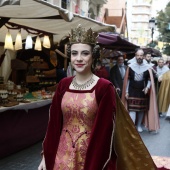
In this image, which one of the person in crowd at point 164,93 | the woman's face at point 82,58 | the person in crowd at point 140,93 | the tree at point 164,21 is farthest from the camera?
the tree at point 164,21

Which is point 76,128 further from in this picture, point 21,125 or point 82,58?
point 21,125

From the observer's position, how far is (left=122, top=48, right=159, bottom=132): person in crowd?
7668 mm

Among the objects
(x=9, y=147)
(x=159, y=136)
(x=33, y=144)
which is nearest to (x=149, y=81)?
(x=159, y=136)

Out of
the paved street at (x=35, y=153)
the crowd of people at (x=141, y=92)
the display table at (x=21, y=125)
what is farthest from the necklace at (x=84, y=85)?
the crowd of people at (x=141, y=92)

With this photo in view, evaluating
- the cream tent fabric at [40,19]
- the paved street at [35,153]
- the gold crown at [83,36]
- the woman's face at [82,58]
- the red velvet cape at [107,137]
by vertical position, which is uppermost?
the cream tent fabric at [40,19]

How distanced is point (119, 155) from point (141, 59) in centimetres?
481

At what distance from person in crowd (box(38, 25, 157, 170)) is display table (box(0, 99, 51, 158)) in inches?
118

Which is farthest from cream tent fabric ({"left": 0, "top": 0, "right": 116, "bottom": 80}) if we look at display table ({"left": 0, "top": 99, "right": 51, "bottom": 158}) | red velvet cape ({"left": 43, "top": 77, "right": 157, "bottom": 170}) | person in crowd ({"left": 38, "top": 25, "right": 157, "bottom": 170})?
red velvet cape ({"left": 43, "top": 77, "right": 157, "bottom": 170})

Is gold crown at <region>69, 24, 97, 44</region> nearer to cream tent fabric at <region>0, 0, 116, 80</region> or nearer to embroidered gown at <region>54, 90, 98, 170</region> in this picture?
embroidered gown at <region>54, 90, 98, 170</region>

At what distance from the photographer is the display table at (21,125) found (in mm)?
5781

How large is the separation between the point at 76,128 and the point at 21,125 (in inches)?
146

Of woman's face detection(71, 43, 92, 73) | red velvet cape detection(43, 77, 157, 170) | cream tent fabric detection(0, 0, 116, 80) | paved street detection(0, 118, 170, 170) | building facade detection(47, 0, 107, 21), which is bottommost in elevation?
paved street detection(0, 118, 170, 170)

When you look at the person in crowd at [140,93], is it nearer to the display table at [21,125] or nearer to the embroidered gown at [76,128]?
the display table at [21,125]

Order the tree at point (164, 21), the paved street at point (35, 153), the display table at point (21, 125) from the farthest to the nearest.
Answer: the tree at point (164, 21)
the display table at point (21, 125)
the paved street at point (35, 153)
